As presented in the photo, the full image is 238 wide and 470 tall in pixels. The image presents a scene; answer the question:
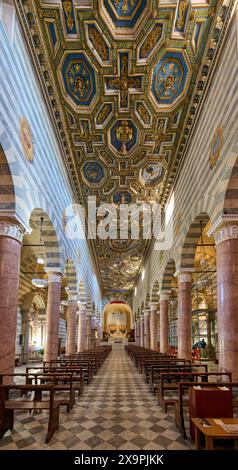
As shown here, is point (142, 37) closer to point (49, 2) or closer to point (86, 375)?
point (49, 2)

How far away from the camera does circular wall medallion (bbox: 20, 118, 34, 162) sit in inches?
329

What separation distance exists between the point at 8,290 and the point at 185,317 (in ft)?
26.2

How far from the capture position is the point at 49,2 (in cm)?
834

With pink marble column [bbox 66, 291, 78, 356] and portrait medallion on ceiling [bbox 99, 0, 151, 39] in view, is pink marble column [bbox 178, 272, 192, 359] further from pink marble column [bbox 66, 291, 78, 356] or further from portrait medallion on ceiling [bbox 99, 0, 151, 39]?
portrait medallion on ceiling [bbox 99, 0, 151, 39]

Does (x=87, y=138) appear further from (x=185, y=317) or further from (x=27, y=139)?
(x=185, y=317)

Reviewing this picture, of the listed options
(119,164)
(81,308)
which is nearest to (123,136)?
(119,164)

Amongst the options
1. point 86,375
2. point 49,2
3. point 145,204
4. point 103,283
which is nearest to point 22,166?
point 49,2

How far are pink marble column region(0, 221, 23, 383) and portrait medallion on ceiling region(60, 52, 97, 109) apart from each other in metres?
5.53

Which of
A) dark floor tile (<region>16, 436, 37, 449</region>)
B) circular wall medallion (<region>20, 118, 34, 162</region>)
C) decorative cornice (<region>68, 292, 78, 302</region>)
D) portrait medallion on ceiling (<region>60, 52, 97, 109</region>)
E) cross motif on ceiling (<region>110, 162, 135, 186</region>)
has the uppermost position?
portrait medallion on ceiling (<region>60, 52, 97, 109</region>)

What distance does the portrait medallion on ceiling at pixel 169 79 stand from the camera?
33.6ft

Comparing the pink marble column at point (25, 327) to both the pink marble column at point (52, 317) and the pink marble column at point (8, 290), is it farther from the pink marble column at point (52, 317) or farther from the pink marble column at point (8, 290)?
the pink marble column at point (8, 290)

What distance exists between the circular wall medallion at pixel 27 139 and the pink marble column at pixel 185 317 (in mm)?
7944

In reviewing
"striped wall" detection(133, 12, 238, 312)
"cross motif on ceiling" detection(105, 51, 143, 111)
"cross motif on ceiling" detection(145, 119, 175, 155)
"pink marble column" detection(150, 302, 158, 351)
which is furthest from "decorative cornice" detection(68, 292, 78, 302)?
"cross motif on ceiling" detection(105, 51, 143, 111)
